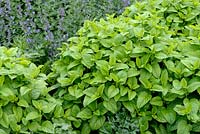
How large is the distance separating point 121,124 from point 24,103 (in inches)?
26.4

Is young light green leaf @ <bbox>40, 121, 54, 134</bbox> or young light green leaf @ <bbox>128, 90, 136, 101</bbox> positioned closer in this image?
young light green leaf @ <bbox>40, 121, 54, 134</bbox>

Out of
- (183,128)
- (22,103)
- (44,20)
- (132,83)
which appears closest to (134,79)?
(132,83)

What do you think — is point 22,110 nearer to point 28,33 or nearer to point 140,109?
point 140,109

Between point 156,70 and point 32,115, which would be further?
point 156,70

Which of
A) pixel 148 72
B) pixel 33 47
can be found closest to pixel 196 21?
pixel 148 72

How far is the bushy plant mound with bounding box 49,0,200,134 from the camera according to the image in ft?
10.0

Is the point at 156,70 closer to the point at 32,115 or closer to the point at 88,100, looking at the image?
the point at 88,100

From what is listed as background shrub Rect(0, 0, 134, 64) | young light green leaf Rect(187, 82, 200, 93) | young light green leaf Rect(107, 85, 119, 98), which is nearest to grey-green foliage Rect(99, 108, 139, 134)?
young light green leaf Rect(107, 85, 119, 98)

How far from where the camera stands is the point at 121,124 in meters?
3.08

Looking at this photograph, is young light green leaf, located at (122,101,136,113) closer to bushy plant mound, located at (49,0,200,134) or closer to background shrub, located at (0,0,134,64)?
bushy plant mound, located at (49,0,200,134)

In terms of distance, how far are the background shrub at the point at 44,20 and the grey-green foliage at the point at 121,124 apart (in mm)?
1195

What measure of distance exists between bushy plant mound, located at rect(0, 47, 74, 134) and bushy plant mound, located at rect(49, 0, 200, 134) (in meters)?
0.17

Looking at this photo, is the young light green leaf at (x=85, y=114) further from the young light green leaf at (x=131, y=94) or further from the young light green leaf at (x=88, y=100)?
the young light green leaf at (x=131, y=94)

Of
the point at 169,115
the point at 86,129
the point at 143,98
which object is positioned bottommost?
the point at 86,129
